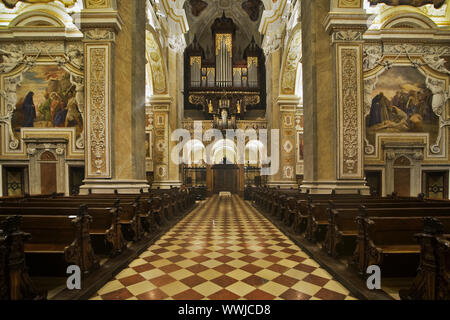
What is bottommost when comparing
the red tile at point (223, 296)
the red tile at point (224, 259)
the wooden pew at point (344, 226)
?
the red tile at point (224, 259)

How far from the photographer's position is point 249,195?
14234mm

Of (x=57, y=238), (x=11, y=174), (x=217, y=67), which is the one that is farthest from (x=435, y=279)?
(x=217, y=67)

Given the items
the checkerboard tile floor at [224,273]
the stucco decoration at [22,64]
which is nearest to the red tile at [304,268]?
the checkerboard tile floor at [224,273]

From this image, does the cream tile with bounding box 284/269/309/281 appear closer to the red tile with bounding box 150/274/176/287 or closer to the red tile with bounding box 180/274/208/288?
the red tile with bounding box 180/274/208/288

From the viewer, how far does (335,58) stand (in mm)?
6340

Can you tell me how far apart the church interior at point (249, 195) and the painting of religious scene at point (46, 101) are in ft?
0.19

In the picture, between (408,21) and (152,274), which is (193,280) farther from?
(408,21)

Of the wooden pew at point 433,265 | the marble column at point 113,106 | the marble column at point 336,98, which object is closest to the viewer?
the wooden pew at point 433,265

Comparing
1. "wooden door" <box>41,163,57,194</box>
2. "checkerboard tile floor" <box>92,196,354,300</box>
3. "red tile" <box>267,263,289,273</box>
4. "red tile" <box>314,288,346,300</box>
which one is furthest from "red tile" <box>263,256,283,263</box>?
"wooden door" <box>41,163,57,194</box>

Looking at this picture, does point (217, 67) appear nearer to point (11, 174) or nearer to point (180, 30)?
point (180, 30)

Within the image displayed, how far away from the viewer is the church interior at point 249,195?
2.70 m

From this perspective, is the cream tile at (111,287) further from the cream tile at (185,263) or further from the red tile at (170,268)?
the cream tile at (185,263)

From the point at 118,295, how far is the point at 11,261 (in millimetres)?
1091
